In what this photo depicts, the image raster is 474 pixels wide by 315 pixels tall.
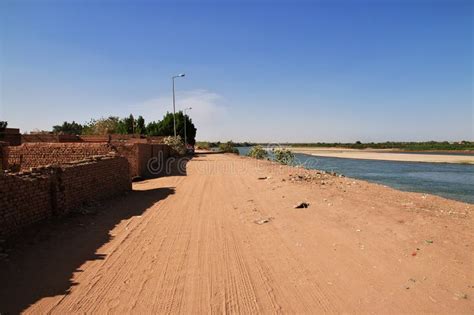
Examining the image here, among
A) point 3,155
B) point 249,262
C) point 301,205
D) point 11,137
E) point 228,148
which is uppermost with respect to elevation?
point 11,137

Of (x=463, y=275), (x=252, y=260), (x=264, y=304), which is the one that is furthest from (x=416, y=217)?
(x=264, y=304)

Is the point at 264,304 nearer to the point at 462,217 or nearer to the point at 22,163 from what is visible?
the point at 462,217

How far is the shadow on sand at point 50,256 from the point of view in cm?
466

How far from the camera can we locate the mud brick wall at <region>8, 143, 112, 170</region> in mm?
14734

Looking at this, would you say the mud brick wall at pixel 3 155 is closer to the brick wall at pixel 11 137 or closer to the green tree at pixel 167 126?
→ the brick wall at pixel 11 137

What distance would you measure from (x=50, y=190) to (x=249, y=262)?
16.6ft

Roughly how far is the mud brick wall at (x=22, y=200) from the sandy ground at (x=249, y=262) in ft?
1.29

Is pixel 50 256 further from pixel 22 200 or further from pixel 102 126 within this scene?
pixel 102 126

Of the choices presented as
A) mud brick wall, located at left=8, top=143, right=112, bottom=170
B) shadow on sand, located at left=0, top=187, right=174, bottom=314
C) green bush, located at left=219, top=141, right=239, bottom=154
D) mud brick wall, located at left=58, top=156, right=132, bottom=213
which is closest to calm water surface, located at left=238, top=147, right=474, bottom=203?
mud brick wall, located at left=58, top=156, right=132, bottom=213

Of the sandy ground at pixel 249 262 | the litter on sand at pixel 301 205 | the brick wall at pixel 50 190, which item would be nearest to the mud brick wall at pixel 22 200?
the brick wall at pixel 50 190

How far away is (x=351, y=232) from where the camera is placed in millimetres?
7512

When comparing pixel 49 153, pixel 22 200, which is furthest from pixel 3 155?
pixel 22 200

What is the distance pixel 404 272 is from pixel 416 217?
367cm

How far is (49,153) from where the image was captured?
1479cm
